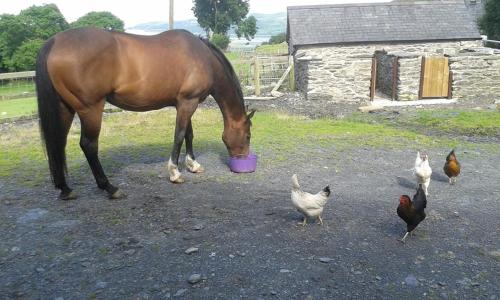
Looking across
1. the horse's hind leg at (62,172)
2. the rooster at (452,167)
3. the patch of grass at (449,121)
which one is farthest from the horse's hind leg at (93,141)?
the patch of grass at (449,121)

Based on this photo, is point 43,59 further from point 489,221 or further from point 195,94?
point 489,221

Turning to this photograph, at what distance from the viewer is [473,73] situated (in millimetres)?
15844

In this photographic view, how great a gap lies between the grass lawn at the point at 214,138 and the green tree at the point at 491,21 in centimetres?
1563

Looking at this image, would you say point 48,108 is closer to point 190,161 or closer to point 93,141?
point 93,141

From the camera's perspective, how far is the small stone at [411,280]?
3859 millimetres

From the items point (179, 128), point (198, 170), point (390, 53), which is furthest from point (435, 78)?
point (179, 128)

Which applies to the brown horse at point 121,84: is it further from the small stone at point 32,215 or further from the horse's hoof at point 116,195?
the small stone at point 32,215

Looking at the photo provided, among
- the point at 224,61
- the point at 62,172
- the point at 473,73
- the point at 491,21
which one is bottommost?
the point at 62,172

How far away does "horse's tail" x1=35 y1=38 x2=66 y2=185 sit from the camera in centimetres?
528

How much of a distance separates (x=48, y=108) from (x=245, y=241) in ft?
10.3

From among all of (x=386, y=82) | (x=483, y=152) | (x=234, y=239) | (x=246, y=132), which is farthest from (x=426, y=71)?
(x=234, y=239)

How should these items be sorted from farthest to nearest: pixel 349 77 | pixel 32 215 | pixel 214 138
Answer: pixel 349 77 → pixel 214 138 → pixel 32 215

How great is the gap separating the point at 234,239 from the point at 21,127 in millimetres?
9188

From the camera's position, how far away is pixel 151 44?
628 cm
